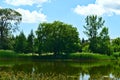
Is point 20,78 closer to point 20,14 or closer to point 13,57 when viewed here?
point 13,57

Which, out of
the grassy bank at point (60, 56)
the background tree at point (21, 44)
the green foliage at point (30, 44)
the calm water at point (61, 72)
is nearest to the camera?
the calm water at point (61, 72)

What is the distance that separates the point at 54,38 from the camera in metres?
98.7

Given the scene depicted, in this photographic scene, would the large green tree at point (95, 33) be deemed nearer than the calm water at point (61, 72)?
No

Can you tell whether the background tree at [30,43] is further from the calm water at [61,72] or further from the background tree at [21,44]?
the calm water at [61,72]

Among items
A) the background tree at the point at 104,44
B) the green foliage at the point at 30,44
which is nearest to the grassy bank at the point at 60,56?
the background tree at the point at 104,44

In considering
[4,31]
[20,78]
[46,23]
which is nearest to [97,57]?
[46,23]

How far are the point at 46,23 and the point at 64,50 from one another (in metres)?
10.2

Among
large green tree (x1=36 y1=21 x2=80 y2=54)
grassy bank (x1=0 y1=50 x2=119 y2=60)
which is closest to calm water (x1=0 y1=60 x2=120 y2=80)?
grassy bank (x1=0 y1=50 x2=119 y2=60)

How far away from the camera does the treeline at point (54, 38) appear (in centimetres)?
9756

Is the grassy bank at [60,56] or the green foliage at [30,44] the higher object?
the green foliage at [30,44]

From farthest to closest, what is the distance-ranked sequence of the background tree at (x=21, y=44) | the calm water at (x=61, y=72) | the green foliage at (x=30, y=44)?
the green foliage at (x=30, y=44)
the background tree at (x=21, y=44)
the calm water at (x=61, y=72)

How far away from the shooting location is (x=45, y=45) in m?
96.8

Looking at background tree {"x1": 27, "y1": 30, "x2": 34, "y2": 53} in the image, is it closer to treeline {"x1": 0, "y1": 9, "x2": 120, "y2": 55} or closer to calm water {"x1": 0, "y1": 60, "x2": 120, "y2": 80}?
treeline {"x1": 0, "y1": 9, "x2": 120, "y2": 55}

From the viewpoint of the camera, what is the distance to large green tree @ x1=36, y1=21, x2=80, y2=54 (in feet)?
318
